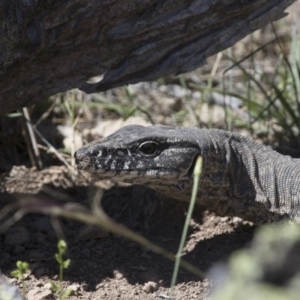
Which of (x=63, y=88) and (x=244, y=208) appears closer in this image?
(x=244, y=208)

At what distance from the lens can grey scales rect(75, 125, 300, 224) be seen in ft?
15.5

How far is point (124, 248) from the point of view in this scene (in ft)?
17.2

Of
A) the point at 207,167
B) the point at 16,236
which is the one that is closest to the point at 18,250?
the point at 16,236

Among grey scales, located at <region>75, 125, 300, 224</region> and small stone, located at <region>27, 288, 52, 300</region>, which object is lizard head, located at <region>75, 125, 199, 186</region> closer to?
grey scales, located at <region>75, 125, 300, 224</region>

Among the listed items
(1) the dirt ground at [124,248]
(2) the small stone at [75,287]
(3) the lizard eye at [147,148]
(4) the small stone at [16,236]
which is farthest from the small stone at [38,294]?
(3) the lizard eye at [147,148]

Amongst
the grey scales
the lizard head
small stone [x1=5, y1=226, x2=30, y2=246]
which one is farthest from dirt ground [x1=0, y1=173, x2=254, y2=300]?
the lizard head

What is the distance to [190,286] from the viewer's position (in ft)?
Answer: 15.5

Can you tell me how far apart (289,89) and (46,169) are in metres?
2.60

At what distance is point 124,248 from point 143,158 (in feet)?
2.66

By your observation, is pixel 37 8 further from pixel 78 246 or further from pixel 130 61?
pixel 78 246

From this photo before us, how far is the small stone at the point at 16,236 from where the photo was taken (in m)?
5.19

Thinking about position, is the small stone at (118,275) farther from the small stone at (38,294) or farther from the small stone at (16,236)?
the small stone at (16,236)

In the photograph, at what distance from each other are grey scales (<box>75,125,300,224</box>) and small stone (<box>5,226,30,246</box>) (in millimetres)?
830

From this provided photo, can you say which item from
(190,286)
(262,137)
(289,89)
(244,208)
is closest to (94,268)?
(190,286)
